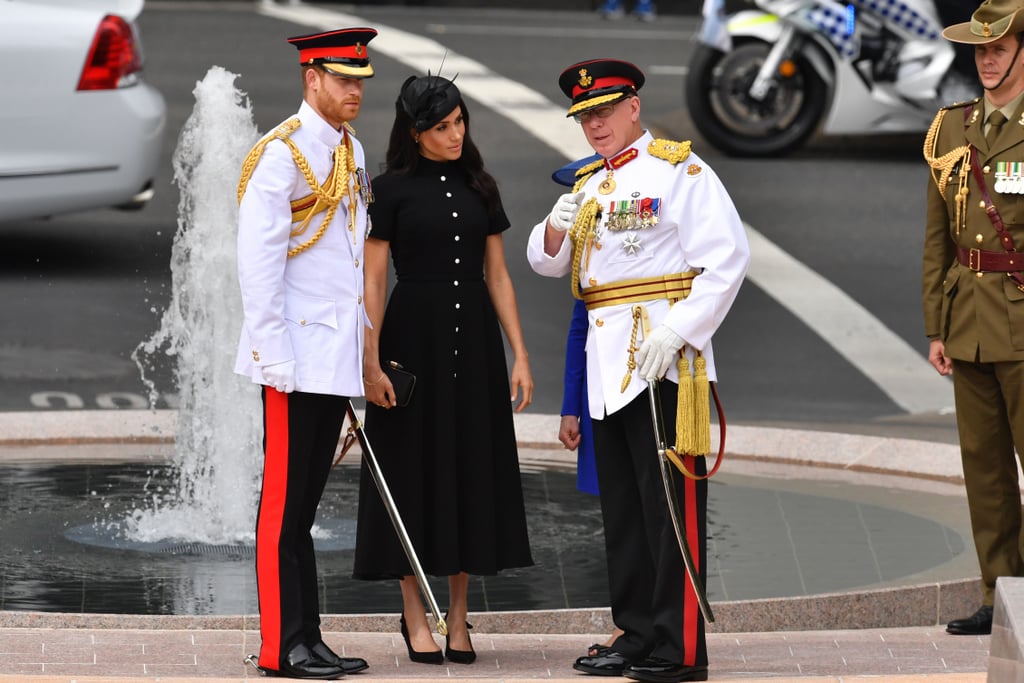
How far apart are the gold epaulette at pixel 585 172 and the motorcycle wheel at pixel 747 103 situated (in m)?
10.1

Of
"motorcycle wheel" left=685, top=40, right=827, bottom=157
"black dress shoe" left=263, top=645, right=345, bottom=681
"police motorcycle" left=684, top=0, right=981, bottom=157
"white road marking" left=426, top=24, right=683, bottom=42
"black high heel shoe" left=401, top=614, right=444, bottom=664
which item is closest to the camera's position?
"black dress shoe" left=263, top=645, right=345, bottom=681

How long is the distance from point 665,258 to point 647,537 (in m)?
0.74

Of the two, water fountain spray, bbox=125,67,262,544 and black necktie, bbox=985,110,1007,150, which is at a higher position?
black necktie, bbox=985,110,1007,150

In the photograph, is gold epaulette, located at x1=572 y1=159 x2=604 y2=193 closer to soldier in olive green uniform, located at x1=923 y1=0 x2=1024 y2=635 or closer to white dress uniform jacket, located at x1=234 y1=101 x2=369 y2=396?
white dress uniform jacket, located at x1=234 y1=101 x2=369 y2=396

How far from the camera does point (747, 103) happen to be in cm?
1631

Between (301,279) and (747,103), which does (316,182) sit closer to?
(301,279)

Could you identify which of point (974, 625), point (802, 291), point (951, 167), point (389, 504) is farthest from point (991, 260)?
point (802, 291)

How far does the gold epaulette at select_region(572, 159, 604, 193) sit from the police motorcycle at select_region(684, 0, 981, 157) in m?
9.81

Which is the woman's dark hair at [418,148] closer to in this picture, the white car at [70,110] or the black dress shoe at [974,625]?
the black dress shoe at [974,625]

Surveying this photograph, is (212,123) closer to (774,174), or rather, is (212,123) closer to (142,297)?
(142,297)

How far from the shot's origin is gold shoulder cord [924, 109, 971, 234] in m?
6.41

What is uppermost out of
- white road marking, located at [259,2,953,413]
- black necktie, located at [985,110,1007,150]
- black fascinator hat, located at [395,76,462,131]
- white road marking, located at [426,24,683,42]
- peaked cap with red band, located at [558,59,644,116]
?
peaked cap with red band, located at [558,59,644,116]

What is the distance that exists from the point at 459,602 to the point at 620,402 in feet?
2.38

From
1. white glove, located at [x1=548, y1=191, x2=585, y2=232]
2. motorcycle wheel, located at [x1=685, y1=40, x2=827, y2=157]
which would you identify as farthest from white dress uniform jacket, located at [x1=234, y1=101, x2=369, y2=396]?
motorcycle wheel, located at [x1=685, y1=40, x2=827, y2=157]
